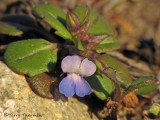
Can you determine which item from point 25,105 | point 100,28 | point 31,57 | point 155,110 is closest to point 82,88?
point 25,105

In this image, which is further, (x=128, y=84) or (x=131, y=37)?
(x=131, y=37)

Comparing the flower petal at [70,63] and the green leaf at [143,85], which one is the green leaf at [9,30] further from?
the green leaf at [143,85]

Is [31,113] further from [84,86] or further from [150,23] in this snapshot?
[150,23]

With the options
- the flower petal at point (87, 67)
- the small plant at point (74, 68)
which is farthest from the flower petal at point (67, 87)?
the flower petal at point (87, 67)

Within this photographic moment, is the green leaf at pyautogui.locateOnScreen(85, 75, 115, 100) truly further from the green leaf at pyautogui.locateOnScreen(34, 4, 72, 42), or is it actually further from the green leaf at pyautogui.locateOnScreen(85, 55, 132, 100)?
the green leaf at pyautogui.locateOnScreen(34, 4, 72, 42)

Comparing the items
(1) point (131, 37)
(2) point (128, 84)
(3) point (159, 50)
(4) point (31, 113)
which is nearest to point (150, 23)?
(1) point (131, 37)

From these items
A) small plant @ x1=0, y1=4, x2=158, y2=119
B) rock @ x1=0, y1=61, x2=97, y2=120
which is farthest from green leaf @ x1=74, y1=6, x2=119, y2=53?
rock @ x1=0, y1=61, x2=97, y2=120
